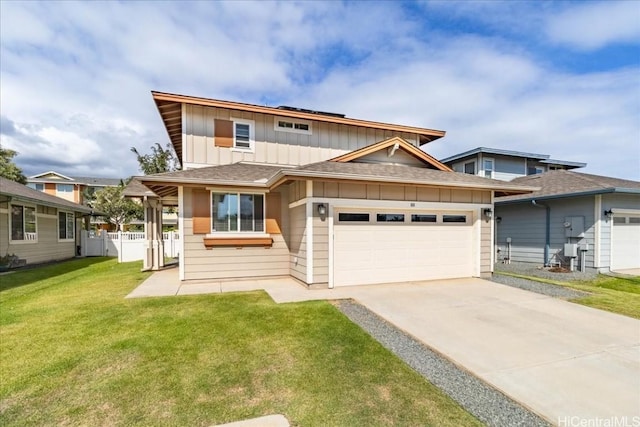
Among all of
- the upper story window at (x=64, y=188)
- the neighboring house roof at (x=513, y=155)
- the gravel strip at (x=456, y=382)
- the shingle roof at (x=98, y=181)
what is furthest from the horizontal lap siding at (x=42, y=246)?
the shingle roof at (x=98, y=181)

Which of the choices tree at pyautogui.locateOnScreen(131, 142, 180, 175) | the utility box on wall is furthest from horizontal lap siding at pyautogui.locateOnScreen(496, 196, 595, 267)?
tree at pyautogui.locateOnScreen(131, 142, 180, 175)

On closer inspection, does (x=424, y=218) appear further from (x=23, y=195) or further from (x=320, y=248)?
(x=23, y=195)

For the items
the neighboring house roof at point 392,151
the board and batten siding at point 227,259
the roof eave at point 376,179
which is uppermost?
the neighboring house roof at point 392,151

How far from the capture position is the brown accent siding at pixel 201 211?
8.45 metres

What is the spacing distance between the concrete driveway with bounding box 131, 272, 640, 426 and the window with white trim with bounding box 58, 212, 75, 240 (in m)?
13.5

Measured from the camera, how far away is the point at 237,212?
8.78m

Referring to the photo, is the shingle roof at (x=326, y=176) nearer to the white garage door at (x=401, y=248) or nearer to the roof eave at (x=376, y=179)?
the roof eave at (x=376, y=179)

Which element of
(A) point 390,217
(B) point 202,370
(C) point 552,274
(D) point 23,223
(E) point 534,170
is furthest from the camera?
(E) point 534,170

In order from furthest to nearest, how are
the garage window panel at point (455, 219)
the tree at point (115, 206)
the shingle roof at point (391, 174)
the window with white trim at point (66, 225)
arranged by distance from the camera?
the tree at point (115, 206), the window with white trim at point (66, 225), the garage window panel at point (455, 219), the shingle roof at point (391, 174)

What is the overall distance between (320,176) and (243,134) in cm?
493

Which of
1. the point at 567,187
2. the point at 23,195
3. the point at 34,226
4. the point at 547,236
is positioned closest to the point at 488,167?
the point at 567,187

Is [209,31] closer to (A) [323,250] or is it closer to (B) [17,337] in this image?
(A) [323,250]

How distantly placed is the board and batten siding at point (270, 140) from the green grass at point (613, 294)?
7.68 m

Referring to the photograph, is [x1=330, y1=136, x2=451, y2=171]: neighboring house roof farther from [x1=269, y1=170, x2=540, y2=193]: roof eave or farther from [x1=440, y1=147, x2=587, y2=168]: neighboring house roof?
[x1=440, y1=147, x2=587, y2=168]: neighboring house roof
